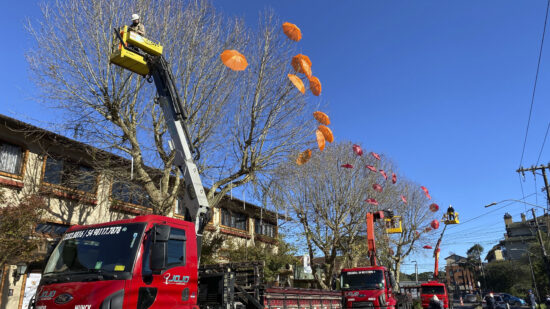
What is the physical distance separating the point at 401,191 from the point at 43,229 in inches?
1113

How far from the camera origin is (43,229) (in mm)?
14734

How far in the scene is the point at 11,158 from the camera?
47.1ft

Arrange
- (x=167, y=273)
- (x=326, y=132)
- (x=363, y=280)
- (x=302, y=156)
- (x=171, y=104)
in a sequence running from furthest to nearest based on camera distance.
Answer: (x=302, y=156) < (x=326, y=132) < (x=363, y=280) < (x=171, y=104) < (x=167, y=273)

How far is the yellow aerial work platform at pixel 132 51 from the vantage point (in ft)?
29.0

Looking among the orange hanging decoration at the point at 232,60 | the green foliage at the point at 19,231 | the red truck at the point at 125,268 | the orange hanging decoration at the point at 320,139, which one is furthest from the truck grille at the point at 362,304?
the green foliage at the point at 19,231

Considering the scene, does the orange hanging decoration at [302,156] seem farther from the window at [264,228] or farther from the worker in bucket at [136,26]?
the window at [264,228]

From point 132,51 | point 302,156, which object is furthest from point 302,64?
point 132,51

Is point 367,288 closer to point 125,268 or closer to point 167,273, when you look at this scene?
point 167,273

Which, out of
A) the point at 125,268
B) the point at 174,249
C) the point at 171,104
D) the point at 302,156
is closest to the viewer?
the point at 125,268

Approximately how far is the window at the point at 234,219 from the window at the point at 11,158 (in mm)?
14830

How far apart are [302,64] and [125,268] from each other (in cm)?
947

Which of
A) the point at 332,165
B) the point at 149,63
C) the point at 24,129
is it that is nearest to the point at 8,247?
the point at 24,129

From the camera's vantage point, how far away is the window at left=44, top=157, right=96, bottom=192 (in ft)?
51.2

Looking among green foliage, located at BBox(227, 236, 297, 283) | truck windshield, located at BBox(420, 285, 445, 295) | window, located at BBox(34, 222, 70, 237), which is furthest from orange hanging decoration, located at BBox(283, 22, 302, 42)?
truck windshield, located at BBox(420, 285, 445, 295)
